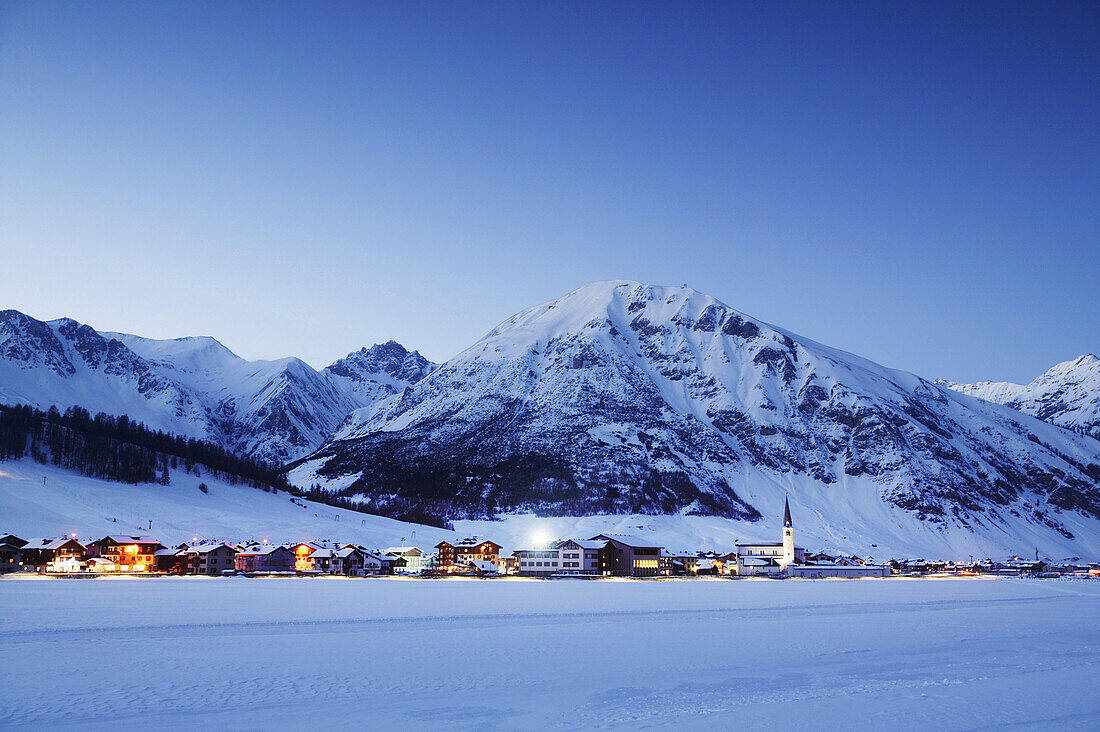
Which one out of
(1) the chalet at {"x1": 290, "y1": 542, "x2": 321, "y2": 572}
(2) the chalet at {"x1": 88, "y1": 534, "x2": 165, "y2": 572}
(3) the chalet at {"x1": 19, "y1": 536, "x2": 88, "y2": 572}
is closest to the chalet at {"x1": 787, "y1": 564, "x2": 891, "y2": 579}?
(1) the chalet at {"x1": 290, "y1": 542, "x2": 321, "y2": 572}

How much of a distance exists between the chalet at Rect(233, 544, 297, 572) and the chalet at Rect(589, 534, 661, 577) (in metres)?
54.7

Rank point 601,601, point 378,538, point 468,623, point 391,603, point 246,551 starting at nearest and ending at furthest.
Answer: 1. point 468,623
2. point 391,603
3. point 601,601
4. point 246,551
5. point 378,538

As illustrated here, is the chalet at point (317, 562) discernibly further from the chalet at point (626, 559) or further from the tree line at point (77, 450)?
the tree line at point (77, 450)

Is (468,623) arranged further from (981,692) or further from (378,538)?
(378,538)

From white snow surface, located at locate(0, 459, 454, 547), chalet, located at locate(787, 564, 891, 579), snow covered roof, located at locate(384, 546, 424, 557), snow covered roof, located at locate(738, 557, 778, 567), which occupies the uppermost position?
white snow surface, located at locate(0, 459, 454, 547)

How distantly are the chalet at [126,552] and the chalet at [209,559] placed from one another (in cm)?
510

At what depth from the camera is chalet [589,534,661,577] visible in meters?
153

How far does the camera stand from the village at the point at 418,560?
117812 mm

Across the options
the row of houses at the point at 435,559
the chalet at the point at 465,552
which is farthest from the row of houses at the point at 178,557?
the chalet at the point at 465,552

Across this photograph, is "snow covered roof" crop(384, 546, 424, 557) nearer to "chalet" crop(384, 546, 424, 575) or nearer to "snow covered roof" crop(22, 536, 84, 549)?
"chalet" crop(384, 546, 424, 575)

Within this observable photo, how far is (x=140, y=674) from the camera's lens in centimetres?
3070

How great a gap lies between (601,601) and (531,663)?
40.9 meters

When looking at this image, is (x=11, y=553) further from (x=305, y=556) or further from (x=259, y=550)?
(x=305, y=556)

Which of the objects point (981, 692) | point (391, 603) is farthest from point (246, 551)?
point (981, 692)
